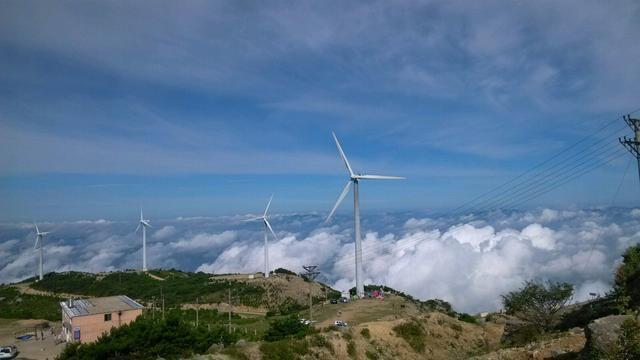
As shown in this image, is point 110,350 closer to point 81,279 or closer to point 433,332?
point 433,332

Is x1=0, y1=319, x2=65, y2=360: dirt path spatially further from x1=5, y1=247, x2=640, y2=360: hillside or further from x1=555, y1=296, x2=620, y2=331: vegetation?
x1=555, y1=296, x2=620, y2=331: vegetation

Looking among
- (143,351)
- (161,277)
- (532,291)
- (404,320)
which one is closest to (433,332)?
(404,320)

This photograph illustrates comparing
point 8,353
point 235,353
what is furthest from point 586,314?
point 8,353

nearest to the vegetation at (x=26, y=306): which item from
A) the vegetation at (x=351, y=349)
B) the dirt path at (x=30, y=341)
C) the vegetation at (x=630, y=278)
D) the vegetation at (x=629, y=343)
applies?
the dirt path at (x=30, y=341)

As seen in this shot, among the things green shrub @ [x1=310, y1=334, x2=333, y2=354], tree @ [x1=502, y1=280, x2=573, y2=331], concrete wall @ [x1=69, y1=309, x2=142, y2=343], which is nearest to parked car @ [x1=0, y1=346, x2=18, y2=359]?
concrete wall @ [x1=69, y1=309, x2=142, y2=343]

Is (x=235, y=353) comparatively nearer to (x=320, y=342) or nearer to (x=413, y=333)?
(x=320, y=342)

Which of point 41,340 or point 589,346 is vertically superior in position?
point 589,346

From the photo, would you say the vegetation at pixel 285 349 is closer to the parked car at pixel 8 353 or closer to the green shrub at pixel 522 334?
the green shrub at pixel 522 334
